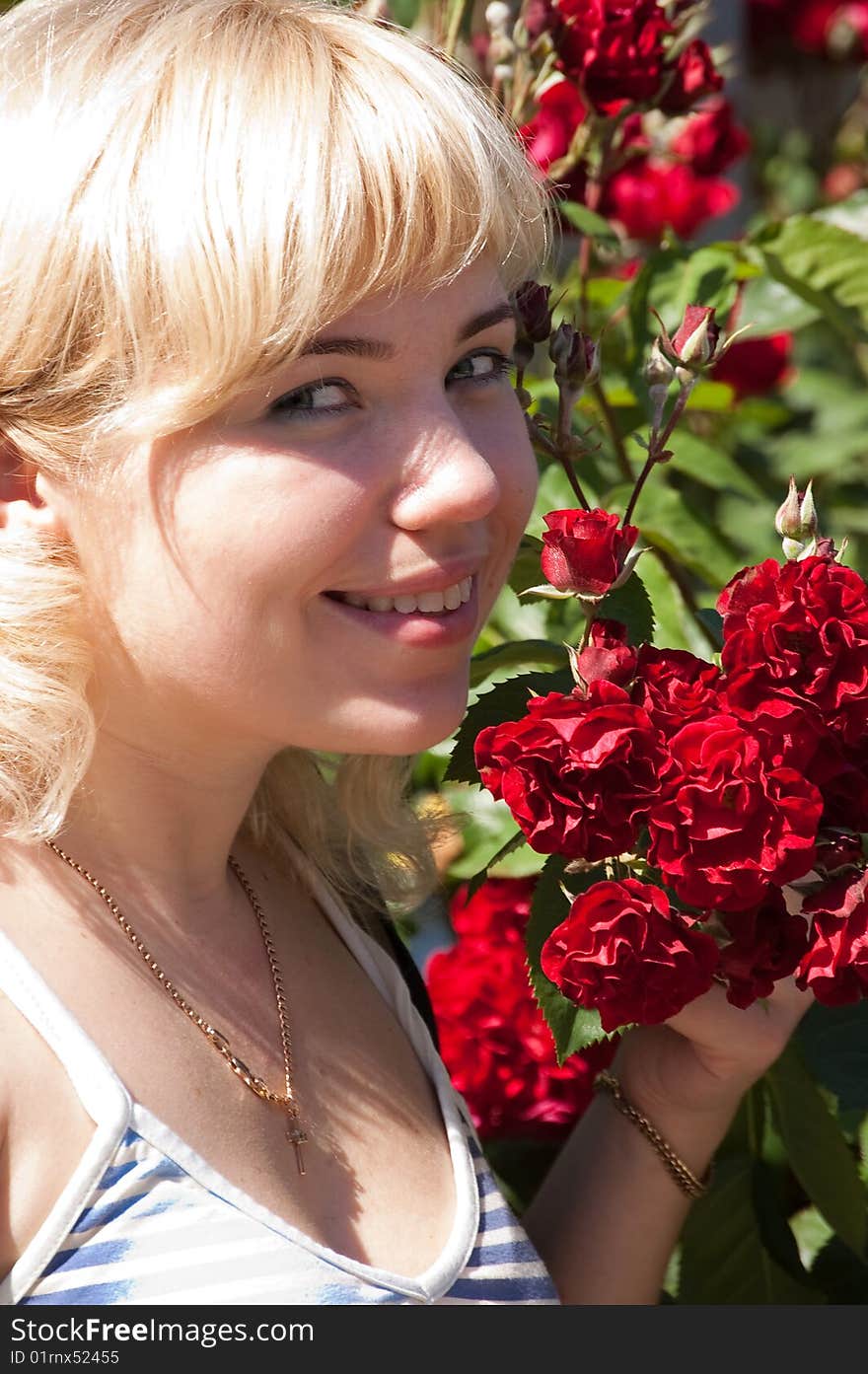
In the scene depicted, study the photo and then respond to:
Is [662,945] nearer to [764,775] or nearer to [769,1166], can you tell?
[764,775]

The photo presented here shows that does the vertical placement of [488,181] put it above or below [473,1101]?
above

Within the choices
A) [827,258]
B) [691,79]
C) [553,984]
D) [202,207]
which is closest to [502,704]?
[553,984]

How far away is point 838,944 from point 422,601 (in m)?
0.39

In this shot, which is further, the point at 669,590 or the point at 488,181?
the point at 669,590

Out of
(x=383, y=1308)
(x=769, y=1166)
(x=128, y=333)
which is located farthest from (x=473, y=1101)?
(x=128, y=333)

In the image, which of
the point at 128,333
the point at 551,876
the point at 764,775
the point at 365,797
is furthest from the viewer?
the point at 365,797

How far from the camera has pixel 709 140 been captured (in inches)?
88.0

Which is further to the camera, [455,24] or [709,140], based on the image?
[709,140]

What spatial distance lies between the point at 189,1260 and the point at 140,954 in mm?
244

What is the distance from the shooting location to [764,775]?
90 cm

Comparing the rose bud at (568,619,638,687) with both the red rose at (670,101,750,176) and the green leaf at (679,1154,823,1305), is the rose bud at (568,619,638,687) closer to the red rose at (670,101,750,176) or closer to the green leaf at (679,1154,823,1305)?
the green leaf at (679,1154,823,1305)

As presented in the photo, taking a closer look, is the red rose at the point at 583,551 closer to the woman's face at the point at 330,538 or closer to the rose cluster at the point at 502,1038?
the woman's face at the point at 330,538

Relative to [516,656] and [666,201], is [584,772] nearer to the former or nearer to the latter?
[516,656]

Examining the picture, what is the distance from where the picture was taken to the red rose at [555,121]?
1726 mm
